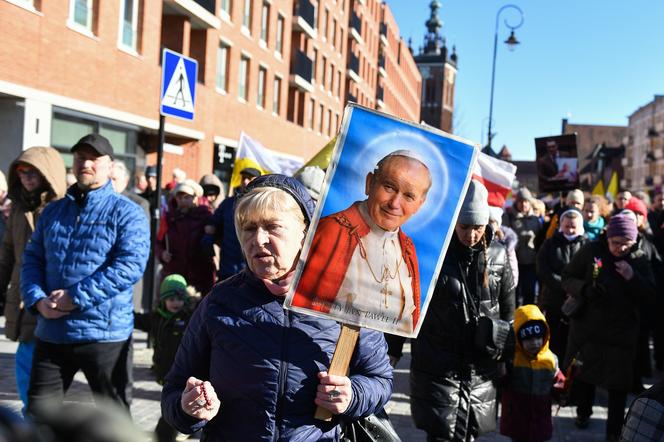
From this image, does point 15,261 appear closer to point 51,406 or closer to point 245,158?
point 51,406

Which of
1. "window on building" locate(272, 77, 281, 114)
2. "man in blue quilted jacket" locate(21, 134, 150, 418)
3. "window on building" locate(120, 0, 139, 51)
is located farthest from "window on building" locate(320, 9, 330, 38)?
"man in blue quilted jacket" locate(21, 134, 150, 418)

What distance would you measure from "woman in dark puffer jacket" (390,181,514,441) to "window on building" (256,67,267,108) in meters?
28.1

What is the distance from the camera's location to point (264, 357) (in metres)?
2.44

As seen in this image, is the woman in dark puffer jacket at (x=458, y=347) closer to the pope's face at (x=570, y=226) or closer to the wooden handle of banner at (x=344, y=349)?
the wooden handle of banner at (x=344, y=349)

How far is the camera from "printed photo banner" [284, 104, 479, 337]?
7.86 ft

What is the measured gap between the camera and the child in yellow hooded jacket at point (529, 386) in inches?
199

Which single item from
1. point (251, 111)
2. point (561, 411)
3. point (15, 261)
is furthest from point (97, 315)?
point (251, 111)

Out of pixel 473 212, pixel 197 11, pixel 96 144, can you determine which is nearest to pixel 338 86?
pixel 197 11

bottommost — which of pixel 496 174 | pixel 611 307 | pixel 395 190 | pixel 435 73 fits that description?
pixel 611 307

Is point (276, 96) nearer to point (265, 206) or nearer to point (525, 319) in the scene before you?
point (525, 319)

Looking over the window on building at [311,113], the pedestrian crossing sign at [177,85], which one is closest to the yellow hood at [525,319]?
the pedestrian crossing sign at [177,85]

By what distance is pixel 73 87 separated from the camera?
16469 millimetres

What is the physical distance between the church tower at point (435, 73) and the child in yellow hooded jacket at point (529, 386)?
110 metres

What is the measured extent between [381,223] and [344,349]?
0.46m
